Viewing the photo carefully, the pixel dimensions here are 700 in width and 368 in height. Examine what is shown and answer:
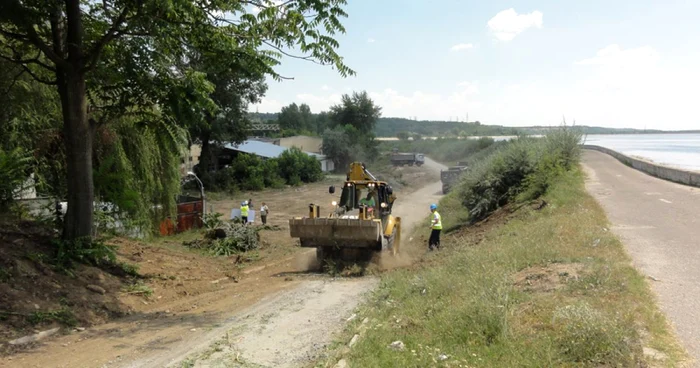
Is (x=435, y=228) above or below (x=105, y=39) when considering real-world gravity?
below

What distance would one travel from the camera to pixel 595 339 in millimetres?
5555

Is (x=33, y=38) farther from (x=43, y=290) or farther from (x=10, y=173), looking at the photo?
(x=43, y=290)

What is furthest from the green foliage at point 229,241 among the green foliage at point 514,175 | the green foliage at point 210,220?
the green foliage at point 514,175

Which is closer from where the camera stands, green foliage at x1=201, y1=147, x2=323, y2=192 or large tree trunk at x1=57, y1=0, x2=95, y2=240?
large tree trunk at x1=57, y1=0, x2=95, y2=240

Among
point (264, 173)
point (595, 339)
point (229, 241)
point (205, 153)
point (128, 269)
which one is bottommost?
point (229, 241)


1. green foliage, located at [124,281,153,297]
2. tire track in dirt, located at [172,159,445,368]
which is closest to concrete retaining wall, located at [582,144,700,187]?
tire track in dirt, located at [172,159,445,368]

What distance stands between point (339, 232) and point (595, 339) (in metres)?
9.29

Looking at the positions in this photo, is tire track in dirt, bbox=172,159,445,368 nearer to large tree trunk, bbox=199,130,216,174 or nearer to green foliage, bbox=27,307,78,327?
green foliage, bbox=27,307,78,327

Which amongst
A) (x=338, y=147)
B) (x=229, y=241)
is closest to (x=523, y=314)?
(x=229, y=241)

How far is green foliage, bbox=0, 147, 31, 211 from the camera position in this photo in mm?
11656

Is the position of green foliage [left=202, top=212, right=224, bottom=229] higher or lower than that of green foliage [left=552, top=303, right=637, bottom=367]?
lower

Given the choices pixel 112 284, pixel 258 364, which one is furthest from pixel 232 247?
pixel 258 364

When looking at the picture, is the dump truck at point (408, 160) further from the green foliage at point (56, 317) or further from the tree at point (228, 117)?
the green foliage at point (56, 317)

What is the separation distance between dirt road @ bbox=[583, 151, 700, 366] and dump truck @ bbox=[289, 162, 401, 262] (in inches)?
233
